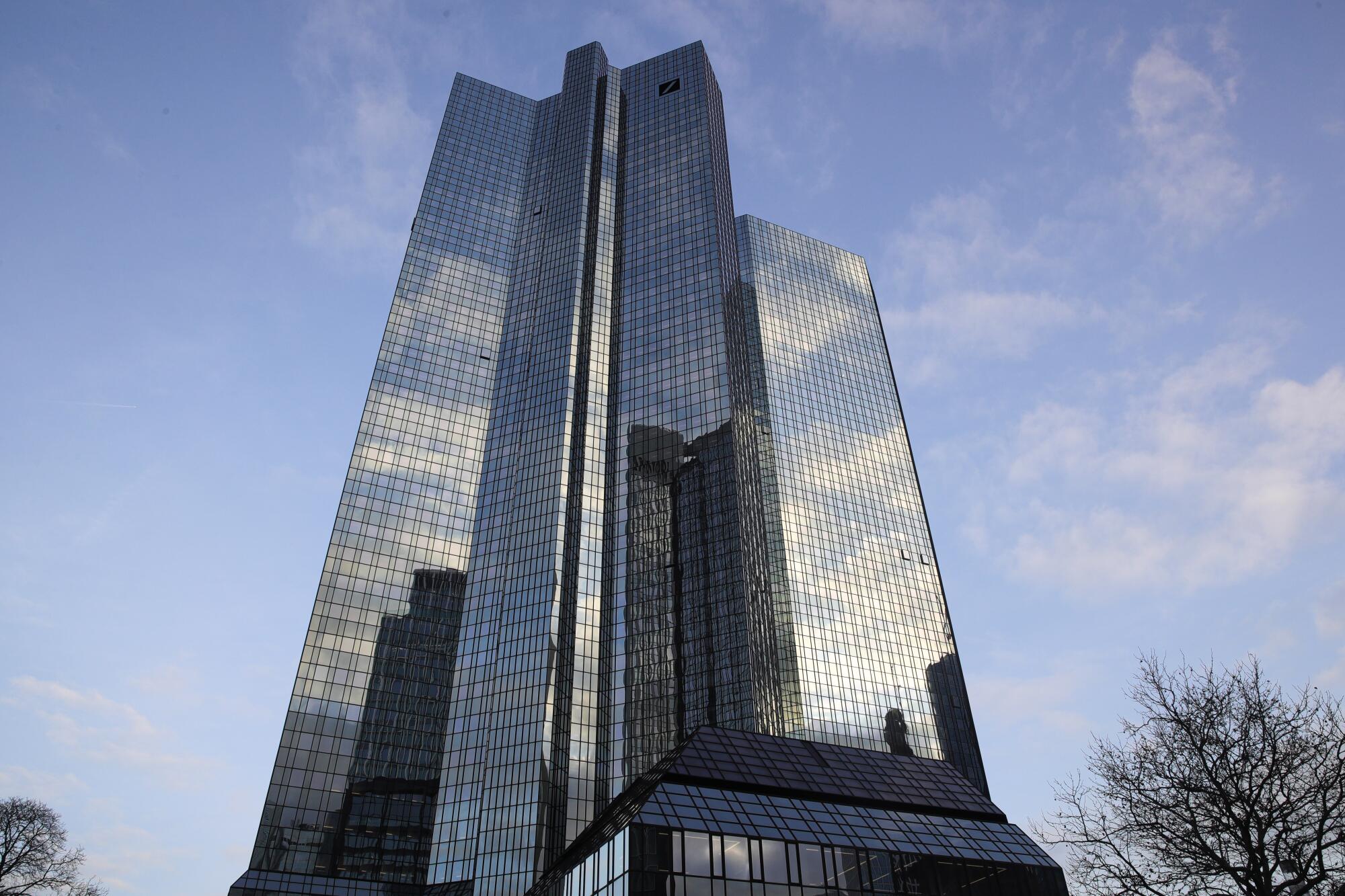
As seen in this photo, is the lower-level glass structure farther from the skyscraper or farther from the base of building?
the skyscraper

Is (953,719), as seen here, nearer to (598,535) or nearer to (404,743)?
(598,535)

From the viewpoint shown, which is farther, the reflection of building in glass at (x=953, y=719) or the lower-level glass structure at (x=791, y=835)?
the reflection of building in glass at (x=953, y=719)

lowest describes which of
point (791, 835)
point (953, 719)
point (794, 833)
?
point (791, 835)

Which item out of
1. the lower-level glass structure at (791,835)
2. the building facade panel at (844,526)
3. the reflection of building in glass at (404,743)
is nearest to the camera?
the lower-level glass structure at (791,835)

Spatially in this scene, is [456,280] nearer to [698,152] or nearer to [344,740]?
[698,152]

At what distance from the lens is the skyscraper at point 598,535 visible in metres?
109

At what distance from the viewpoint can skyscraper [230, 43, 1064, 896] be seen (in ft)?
358

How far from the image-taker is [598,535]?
131125 millimetres

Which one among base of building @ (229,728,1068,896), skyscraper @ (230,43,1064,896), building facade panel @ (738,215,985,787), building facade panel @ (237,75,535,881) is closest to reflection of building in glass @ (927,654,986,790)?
building facade panel @ (738,215,985,787)

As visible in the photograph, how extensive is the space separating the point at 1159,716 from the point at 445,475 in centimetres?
12043

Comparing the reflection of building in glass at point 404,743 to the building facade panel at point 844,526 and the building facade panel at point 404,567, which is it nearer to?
the building facade panel at point 404,567

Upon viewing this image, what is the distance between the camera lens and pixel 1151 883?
109ft

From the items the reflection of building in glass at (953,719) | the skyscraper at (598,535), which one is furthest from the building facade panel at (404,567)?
the reflection of building in glass at (953,719)

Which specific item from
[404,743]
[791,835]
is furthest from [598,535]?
[791,835]
